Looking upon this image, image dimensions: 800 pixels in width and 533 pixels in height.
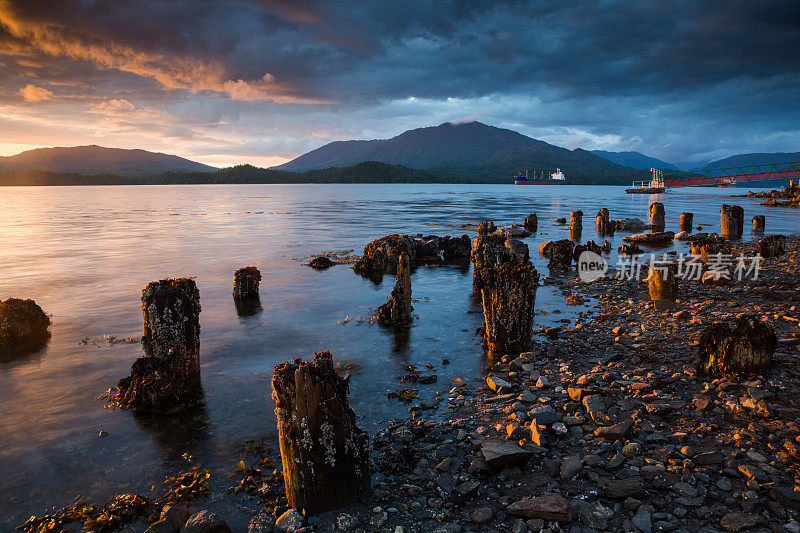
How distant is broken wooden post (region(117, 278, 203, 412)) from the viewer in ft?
34.1

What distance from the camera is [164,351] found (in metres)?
10.5

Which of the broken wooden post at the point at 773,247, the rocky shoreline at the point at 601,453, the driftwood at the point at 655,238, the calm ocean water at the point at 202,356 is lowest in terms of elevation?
the calm ocean water at the point at 202,356

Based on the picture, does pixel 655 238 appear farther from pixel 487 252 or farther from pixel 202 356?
pixel 202 356

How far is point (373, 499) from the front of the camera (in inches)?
270

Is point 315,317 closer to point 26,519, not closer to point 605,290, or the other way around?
point 26,519

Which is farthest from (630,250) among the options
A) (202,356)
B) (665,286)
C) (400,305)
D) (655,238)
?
(202,356)

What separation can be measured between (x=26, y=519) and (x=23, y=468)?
71.4 inches

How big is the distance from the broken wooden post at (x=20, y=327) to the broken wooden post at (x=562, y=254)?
24.5 m

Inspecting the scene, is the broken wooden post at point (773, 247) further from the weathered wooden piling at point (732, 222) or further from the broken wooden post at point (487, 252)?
the broken wooden post at point (487, 252)

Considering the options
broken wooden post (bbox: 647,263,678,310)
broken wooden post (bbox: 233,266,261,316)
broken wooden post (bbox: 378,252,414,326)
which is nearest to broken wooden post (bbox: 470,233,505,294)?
broken wooden post (bbox: 378,252,414,326)

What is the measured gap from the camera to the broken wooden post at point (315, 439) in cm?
655

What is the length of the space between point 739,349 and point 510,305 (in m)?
5.39

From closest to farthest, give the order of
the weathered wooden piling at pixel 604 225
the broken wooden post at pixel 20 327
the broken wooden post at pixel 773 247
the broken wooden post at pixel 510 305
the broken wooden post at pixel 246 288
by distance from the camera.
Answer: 1. the broken wooden post at pixel 510 305
2. the broken wooden post at pixel 20 327
3. the broken wooden post at pixel 246 288
4. the broken wooden post at pixel 773 247
5. the weathered wooden piling at pixel 604 225

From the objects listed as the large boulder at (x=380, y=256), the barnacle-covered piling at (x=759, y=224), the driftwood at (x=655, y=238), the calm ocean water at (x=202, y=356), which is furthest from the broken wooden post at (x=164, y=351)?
the barnacle-covered piling at (x=759, y=224)
